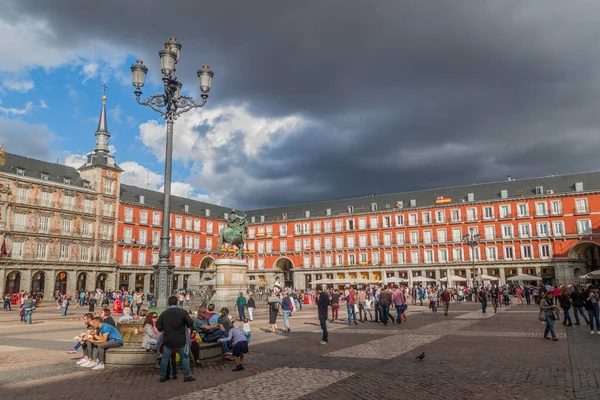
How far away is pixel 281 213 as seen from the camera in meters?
77.3

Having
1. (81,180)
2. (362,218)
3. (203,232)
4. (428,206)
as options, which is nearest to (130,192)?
(81,180)

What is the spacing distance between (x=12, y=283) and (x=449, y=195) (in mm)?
55976

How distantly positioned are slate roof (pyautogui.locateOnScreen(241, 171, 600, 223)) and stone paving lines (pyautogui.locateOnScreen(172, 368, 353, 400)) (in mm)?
55992

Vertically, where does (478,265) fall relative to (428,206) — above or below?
below

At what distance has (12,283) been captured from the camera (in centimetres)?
4728

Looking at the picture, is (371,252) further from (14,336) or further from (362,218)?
(14,336)

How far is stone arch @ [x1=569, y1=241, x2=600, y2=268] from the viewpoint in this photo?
172 feet

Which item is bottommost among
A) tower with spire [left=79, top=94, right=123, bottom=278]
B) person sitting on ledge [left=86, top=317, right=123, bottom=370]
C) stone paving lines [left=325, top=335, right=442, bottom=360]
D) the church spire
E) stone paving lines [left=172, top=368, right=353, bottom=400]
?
stone paving lines [left=325, top=335, right=442, bottom=360]

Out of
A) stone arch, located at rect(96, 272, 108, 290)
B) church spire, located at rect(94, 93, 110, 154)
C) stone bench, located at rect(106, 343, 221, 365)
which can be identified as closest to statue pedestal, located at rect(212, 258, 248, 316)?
stone bench, located at rect(106, 343, 221, 365)

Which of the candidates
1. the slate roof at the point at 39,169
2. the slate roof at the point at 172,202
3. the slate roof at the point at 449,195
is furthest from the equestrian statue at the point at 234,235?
the slate roof at the point at 449,195

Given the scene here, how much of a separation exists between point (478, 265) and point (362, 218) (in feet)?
59.4

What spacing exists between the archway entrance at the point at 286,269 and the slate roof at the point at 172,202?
555 inches

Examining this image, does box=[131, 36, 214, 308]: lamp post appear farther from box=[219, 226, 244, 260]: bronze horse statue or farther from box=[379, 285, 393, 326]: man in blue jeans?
box=[219, 226, 244, 260]: bronze horse statue

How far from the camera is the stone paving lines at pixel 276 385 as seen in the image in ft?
22.7
